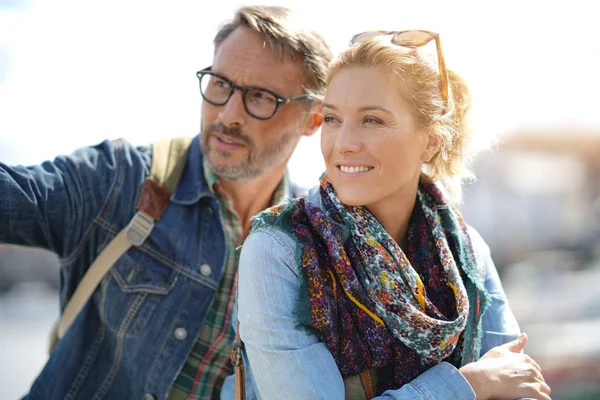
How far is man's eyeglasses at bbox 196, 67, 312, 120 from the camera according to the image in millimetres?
2801

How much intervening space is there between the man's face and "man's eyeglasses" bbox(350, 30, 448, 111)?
2.96 feet

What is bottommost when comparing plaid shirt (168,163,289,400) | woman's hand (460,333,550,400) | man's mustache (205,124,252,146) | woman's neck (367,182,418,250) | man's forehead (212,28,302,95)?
plaid shirt (168,163,289,400)

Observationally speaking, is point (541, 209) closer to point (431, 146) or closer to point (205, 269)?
point (205, 269)

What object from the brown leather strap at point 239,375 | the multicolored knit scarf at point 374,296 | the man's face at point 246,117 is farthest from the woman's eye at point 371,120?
the man's face at point 246,117

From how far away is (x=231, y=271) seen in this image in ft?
8.82

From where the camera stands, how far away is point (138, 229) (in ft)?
8.36

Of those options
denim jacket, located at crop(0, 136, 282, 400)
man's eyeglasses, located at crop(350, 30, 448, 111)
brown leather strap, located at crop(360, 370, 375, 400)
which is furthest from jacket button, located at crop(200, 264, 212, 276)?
man's eyeglasses, located at crop(350, 30, 448, 111)

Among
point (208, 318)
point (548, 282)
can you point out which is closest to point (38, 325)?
point (548, 282)

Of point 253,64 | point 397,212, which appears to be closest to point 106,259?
point 253,64

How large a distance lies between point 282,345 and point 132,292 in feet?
3.46

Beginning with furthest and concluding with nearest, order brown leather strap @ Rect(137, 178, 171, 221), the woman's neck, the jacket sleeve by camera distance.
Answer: brown leather strap @ Rect(137, 178, 171, 221), the jacket sleeve, the woman's neck

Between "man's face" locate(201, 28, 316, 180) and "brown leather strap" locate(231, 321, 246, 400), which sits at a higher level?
"man's face" locate(201, 28, 316, 180)

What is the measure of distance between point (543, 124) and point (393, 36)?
12.3 metres

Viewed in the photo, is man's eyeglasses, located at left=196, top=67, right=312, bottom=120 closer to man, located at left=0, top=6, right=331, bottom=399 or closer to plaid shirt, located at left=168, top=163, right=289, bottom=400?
man, located at left=0, top=6, right=331, bottom=399
